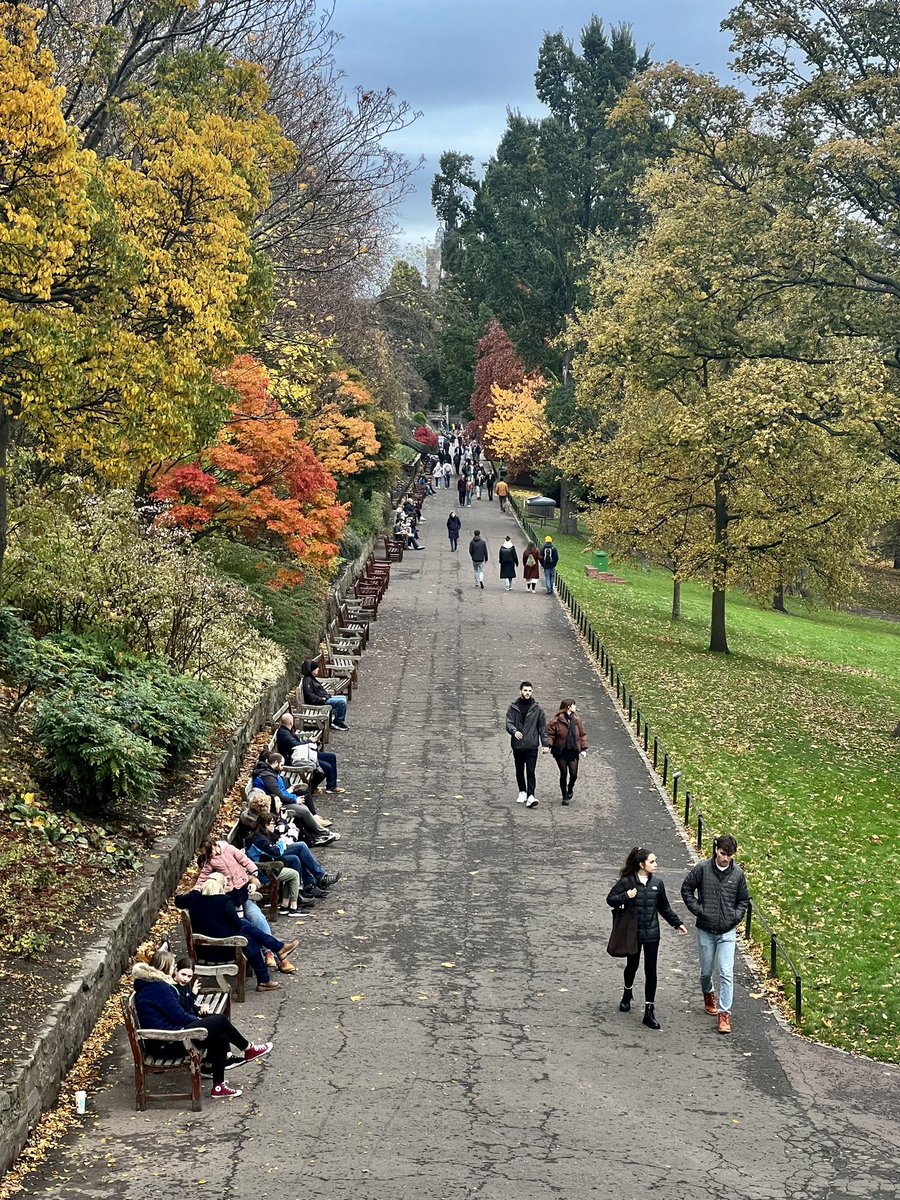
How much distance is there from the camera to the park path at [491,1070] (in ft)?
33.2

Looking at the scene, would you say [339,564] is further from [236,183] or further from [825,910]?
[825,910]

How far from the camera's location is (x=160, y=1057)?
37.1 ft

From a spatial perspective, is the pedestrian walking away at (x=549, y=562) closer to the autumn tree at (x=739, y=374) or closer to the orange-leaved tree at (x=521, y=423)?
the autumn tree at (x=739, y=374)

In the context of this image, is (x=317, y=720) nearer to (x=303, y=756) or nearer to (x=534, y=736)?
(x=303, y=756)

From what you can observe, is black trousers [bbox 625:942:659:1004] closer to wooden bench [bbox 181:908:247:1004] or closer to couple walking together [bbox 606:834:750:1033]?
couple walking together [bbox 606:834:750:1033]

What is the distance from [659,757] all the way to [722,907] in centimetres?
1135

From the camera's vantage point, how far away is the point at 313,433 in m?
37.3

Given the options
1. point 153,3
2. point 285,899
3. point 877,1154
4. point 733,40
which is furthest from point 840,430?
point 877,1154

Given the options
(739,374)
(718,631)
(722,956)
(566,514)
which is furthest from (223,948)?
(566,514)

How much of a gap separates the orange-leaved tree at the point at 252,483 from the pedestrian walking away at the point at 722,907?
15052 millimetres

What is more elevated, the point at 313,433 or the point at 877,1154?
the point at 313,433

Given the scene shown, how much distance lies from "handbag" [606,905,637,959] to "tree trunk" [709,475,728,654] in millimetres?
24017

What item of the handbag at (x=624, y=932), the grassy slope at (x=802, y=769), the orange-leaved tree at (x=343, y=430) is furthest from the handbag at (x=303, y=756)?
the orange-leaved tree at (x=343, y=430)

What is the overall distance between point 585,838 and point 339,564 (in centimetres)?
2109
